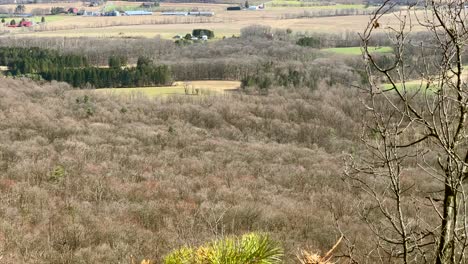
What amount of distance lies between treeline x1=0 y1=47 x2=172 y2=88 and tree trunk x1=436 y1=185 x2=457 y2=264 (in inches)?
2821

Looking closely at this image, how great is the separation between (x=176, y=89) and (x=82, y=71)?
42.2 feet

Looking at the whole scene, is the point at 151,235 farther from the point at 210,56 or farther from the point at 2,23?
the point at 2,23

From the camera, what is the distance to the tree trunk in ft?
11.5

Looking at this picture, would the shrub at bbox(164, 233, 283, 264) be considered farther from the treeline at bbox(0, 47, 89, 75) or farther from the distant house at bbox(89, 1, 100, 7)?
the distant house at bbox(89, 1, 100, 7)

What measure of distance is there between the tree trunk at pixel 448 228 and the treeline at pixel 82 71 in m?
71.7

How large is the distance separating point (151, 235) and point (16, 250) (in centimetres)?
629

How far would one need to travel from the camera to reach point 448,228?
3600 mm

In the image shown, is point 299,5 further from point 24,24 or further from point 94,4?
point 24,24

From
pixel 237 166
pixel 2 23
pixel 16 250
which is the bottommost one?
pixel 237 166

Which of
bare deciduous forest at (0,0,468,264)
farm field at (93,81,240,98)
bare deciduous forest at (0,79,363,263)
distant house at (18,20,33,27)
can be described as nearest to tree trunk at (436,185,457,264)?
bare deciduous forest at (0,0,468,264)

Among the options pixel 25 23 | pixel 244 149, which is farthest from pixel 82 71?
pixel 25 23

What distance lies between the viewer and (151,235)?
26.4 m

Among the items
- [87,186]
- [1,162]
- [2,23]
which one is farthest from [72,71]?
Result: [2,23]

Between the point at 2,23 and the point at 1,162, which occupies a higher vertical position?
the point at 2,23
